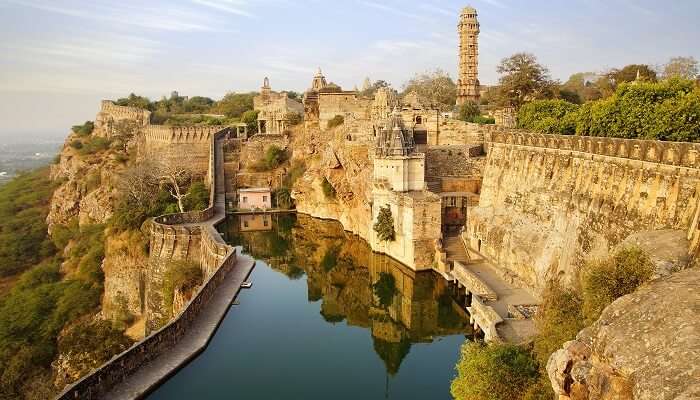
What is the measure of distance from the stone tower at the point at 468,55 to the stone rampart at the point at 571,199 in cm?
2731

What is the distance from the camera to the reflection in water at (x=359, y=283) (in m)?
21.5

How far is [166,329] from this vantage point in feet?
53.2

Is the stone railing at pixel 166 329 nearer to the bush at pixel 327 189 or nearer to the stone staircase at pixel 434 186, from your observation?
the bush at pixel 327 189

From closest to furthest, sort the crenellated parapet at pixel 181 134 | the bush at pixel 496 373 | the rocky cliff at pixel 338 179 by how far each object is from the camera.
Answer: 1. the bush at pixel 496 373
2. the rocky cliff at pixel 338 179
3. the crenellated parapet at pixel 181 134

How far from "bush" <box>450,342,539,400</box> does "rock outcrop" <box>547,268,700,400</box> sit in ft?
9.63

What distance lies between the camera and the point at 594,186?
18.8 m

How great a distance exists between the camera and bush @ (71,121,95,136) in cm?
7075

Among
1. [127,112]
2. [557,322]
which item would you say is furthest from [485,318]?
[127,112]

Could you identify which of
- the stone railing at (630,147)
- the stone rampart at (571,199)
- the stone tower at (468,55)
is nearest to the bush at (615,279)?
the stone rampart at (571,199)

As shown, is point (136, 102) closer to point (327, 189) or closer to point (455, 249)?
point (327, 189)

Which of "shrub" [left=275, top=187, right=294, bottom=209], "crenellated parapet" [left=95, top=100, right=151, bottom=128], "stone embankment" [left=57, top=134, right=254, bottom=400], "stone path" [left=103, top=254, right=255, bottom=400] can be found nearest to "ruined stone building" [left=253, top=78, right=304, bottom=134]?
"shrub" [left=275, top=187, right=294, bottom=209]

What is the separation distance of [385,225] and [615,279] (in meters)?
19.2

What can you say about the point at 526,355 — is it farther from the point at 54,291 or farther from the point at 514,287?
the point at 54,291

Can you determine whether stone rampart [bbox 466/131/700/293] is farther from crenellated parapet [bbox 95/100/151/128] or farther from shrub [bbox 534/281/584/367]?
Answer: crenellated parapet [bbox 95/100/151/128]
